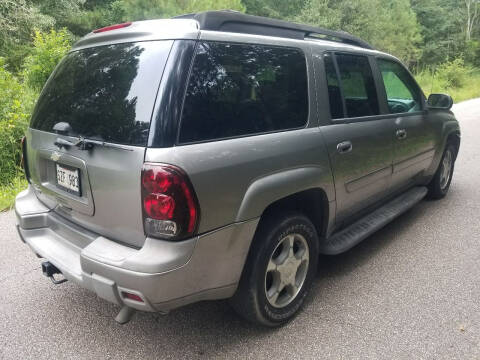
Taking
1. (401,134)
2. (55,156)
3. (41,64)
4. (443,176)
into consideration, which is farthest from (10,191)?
(443,176)

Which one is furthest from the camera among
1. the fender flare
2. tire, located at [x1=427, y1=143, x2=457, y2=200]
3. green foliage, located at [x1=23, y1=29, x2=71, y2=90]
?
green foliage, located at [x1=23, y1=29, x2=71, y2=90]

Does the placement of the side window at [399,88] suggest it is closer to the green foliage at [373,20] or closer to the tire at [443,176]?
the tire at [443,176]

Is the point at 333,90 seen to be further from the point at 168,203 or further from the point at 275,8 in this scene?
the point at 275,8

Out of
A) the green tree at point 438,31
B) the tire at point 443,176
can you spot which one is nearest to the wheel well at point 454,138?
the tire at point 443,176

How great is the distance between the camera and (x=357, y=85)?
3326mm

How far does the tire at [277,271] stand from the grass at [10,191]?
382 cm

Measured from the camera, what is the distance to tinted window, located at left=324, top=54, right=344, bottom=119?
2.94 metres

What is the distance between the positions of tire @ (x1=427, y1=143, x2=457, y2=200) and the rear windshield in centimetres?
399

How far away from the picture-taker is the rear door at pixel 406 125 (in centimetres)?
371

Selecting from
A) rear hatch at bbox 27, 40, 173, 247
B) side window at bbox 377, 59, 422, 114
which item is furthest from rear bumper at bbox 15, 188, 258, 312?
side window at bbox 377, 59, 422, 114

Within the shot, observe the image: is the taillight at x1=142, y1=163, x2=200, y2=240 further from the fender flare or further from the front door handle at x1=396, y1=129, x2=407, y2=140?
the front door handle at x1=396, y1=129, x2=407, y2=140

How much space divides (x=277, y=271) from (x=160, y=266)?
92cm

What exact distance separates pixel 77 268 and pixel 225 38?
157cm

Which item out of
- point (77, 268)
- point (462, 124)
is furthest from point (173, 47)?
point (462, 124)
